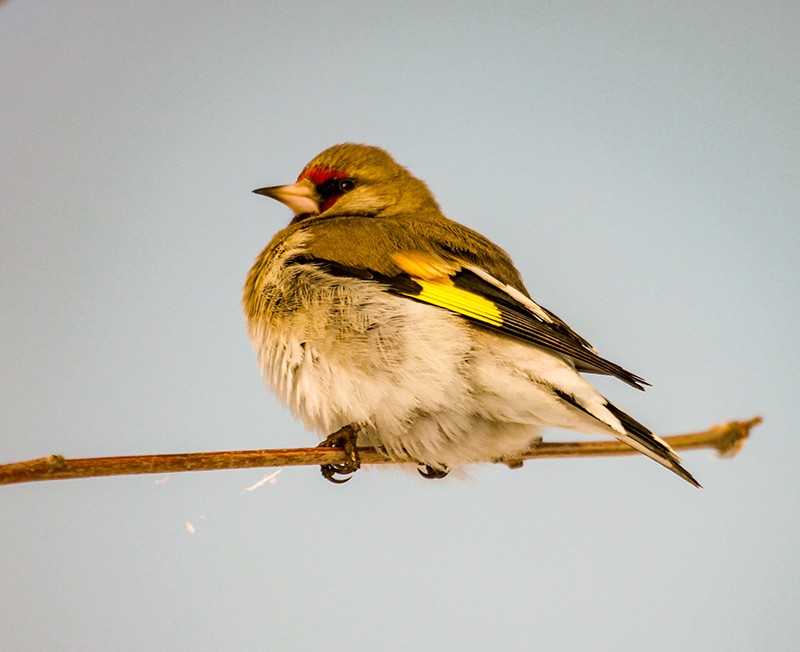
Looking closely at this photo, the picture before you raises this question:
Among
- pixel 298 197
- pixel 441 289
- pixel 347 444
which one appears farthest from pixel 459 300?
pixel 298 197

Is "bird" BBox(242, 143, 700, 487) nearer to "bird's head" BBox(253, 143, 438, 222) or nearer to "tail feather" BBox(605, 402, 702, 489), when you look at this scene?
"tail feather" BBox(605, 402, 702, 489)

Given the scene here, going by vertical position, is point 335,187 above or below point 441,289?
above

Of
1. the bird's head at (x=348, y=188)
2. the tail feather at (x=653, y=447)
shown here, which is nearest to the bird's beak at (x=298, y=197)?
the bird's head at (x=348, y=188)

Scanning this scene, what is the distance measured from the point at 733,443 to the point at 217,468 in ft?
4.06

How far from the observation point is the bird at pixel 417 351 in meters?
1.64

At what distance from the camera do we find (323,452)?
1.60m

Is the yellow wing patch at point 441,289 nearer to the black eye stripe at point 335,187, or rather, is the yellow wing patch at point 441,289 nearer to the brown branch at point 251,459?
the brown branch at point 251,459

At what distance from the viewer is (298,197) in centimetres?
214

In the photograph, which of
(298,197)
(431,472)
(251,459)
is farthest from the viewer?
(298,197)

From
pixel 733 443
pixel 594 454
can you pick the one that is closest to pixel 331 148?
pixel 594 454

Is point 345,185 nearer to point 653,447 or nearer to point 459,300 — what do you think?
point 459,300

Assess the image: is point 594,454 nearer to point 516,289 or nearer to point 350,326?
point 516,289

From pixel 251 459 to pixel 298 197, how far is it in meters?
0.93

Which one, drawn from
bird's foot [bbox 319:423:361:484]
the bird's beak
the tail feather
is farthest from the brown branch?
the bird's beak
